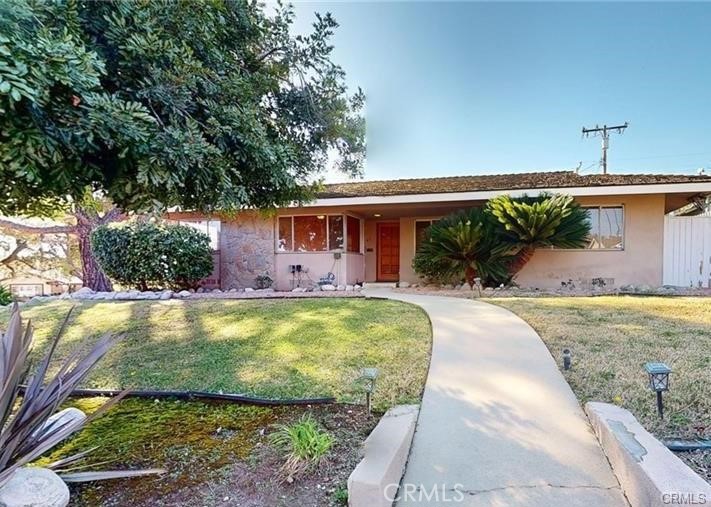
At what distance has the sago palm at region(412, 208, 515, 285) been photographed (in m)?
10.0

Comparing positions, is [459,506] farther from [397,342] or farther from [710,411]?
[397,342]

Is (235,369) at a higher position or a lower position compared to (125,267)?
lower

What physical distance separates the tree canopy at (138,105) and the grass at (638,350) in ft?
12.6

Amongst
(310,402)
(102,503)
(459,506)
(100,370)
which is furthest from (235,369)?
(459,506)

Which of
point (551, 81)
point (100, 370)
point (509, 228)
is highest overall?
point (551, 81)

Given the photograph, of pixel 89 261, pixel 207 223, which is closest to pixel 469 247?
pixel 207 223

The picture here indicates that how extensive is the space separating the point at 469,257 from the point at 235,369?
7.24 metres

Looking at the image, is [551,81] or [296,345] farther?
[551,81]

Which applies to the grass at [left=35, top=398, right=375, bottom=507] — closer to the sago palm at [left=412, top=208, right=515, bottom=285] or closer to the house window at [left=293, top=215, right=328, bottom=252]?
the sago palm at [left=412, top=208, right=515, bottom=285]

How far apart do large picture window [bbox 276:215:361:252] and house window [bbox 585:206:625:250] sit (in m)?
7.04

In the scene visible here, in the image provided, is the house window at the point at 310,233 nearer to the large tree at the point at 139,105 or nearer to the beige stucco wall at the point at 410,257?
the beige stucco wall at the point at 410,257

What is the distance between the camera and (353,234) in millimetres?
13484

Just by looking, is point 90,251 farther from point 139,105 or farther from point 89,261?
point 139,105

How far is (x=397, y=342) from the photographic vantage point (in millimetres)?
5395
